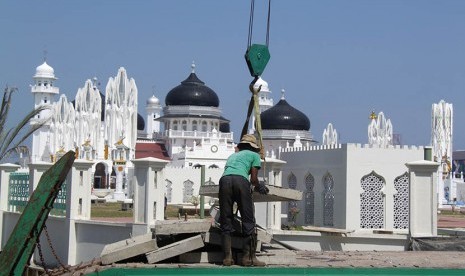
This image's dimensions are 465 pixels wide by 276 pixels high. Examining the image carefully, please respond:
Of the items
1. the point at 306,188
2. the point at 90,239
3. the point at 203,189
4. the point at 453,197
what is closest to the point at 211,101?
the point at 453,197

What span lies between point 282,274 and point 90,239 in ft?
22.4

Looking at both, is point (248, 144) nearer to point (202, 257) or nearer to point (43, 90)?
point (202, 257)

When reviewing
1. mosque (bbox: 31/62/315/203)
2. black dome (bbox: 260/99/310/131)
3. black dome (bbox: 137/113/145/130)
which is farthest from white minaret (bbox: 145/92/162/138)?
black dome (bbox: 260/99/310/131)

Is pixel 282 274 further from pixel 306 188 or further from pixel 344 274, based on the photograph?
pixel 306 188

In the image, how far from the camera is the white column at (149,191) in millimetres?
12516

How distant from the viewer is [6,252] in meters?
6.90

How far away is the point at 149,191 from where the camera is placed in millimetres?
12539

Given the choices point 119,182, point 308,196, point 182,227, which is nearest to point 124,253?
point 182,227

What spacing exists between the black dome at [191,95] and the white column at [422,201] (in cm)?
Result: 5126

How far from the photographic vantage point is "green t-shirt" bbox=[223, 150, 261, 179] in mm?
7496

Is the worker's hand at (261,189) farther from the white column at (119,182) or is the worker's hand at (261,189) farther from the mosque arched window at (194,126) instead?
the mosque arched window at (194,126)

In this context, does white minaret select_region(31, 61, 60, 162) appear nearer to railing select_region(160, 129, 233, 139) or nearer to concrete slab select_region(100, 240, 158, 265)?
railing select_region(160, 129, 233, 139)

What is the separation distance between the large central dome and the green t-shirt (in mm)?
55947

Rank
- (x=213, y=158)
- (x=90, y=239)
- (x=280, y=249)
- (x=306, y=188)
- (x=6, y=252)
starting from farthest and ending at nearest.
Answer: (x=213, y=158) → (x=306, y=188) → (x=90, y=239) → (x=280, y=249) → (x=6, y=252)
